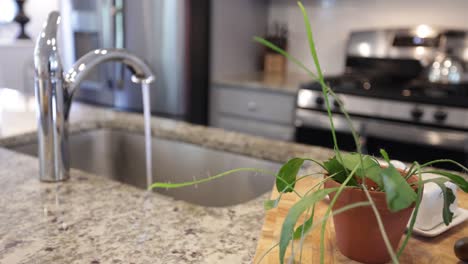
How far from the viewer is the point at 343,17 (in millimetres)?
2982

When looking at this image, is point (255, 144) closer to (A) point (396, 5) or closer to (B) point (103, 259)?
(B) point (103, 259)

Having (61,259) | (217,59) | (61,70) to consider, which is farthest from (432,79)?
(61,259)

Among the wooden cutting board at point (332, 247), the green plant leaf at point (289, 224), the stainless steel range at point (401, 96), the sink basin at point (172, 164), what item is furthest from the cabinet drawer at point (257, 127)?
the green plant leaf at point (289, 224)

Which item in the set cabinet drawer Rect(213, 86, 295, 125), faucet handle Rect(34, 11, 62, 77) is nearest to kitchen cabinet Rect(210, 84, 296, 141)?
cabinet drawer Rect(213, 86, 295, 125)

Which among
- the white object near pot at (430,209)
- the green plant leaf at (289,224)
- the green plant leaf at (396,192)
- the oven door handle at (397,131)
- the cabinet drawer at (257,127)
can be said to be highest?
the green plant leaf at (396,192)

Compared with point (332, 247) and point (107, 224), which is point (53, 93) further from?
point (332, 247)

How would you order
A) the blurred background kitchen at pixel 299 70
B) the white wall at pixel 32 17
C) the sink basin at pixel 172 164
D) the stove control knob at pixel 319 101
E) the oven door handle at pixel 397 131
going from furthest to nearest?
the white wall at pixel 32 17
the stove control knob at pixel 319 101
the blurred background kitchen at pixel 299 70
the oven door handle at pixel 397 131
the sink basin at pixel 172 164

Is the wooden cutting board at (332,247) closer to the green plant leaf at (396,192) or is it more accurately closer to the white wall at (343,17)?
the green plant leaf at (396,192)

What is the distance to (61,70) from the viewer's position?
2.90 ft

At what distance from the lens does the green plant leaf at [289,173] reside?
21.4 inches

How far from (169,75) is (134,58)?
1627mm

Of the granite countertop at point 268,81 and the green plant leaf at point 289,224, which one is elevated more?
the green plant leaf at point 289,224

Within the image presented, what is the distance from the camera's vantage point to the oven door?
7.00 feet

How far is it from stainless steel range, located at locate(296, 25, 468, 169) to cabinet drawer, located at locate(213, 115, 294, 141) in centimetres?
10
